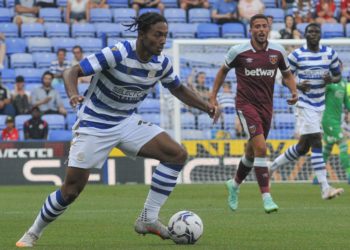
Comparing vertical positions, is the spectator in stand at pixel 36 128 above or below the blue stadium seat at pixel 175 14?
below

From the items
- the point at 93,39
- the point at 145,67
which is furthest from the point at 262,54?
the point at 93,39

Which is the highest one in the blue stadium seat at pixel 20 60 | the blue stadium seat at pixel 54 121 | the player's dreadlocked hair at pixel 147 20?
the player's dreadlocked hair at pixel 147 20

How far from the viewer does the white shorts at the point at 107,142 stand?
9211 mm

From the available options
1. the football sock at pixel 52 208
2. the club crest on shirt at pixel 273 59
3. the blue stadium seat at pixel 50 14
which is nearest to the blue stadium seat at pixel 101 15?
the blue stadium seat at pixel 50 14

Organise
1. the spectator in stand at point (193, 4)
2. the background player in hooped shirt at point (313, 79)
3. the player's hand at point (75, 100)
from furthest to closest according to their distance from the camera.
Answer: the spectator in stand at point (193, 4), the background player in hooped shirt at point (313, 79), the player's hand at point (75, 100)

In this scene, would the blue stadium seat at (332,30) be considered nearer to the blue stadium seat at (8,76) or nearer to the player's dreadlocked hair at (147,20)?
the blue stadium seat at (8,76)

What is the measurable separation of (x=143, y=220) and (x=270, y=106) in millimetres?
4093

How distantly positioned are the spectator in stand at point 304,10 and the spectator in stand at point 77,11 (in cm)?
538

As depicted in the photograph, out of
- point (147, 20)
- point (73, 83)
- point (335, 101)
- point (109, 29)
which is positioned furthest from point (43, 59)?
point (73, 83)

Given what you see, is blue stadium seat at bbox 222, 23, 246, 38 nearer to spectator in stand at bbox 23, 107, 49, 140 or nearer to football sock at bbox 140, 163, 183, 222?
→ spectator in stand at bbox 23, 107, 49, 140

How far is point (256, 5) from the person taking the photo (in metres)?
27.2

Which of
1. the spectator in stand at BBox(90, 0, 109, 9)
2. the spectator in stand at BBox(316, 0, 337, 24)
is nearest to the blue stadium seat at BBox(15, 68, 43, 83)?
the spectator in stand at BBox(90, 0, 109, 9)

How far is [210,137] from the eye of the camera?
22.3 metres

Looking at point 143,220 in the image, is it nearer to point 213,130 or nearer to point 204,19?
point 213,130
